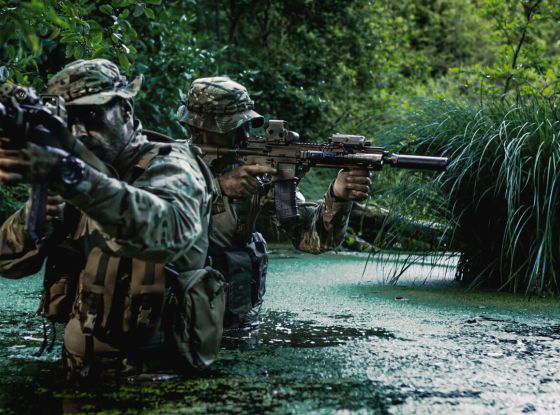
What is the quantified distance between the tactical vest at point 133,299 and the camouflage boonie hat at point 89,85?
9.4 inches

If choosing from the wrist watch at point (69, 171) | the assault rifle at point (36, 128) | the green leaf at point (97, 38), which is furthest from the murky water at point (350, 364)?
the green leaf at point (97, 38)

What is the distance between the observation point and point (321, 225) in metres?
4.44

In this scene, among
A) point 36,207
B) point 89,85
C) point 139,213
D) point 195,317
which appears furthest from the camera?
point 195,317

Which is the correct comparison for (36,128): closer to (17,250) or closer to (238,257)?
(17,250)

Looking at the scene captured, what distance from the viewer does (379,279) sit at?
6.61m

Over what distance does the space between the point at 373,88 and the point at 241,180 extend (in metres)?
9.04

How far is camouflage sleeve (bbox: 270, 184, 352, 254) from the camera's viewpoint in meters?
4.34

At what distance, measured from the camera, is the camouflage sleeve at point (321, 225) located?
14.2 ft

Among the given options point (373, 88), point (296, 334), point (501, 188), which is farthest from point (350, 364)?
point (373, 88)

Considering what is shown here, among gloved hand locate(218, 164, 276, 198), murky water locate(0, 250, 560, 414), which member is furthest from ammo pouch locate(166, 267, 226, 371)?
gloved hand locate(218, 164, 276, 198)

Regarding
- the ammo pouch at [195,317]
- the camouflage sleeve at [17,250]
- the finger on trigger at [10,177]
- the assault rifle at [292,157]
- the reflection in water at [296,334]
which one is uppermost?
the assault rifle at [292,157]

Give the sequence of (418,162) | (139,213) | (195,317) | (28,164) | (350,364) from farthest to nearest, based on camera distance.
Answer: (418,162), (350,364), (195,317), (139,213), (28,164)

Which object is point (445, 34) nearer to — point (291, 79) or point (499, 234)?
point (291, 79)

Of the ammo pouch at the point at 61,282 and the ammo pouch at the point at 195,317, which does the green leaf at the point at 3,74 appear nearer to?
the ammo pouch at the point at 61,282
